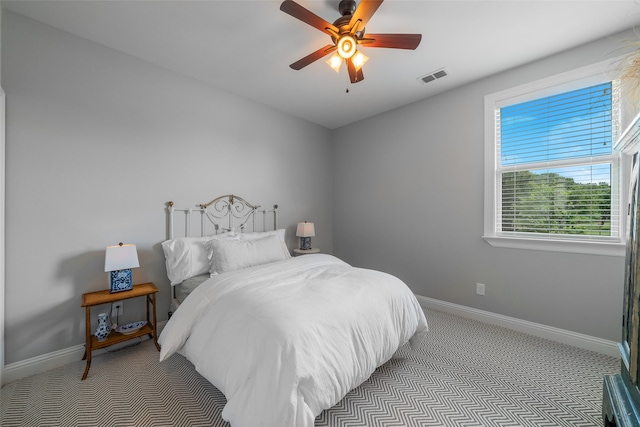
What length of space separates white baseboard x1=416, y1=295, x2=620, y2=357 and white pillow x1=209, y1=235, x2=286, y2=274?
2.12 metres

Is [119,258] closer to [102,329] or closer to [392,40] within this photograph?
[102,329]

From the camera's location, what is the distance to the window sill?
2.15 meters

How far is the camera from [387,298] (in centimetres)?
192

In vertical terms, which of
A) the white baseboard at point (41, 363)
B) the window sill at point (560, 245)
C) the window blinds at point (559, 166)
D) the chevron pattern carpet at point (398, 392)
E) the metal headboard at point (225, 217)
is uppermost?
→ the window blinds at point (559, 166)

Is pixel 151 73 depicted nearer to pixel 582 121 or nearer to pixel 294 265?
pixel 294 265

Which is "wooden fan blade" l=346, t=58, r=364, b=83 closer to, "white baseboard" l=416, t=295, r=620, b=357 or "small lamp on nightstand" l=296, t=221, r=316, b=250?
"small lamp on nightstand" l=296, t=221, r=316, b=250

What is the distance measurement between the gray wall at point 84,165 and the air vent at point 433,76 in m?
2.29

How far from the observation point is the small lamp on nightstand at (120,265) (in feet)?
6.73

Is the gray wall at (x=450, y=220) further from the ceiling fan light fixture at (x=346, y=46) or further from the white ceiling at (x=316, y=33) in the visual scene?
the ceiling fan light fixture at (x=346, y=46)

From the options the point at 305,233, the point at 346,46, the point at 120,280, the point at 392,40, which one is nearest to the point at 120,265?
the point at 120,280

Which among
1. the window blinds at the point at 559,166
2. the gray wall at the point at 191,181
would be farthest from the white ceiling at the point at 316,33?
the window blinds at the point at 559,166

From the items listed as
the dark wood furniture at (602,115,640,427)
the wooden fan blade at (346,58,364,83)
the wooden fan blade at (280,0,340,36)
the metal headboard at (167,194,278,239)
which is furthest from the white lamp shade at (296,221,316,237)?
the dark wood furniture at (602,115,640,427)

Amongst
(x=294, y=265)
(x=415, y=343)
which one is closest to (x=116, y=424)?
(x=294, y=265)

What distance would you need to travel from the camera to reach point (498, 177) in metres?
2.80
